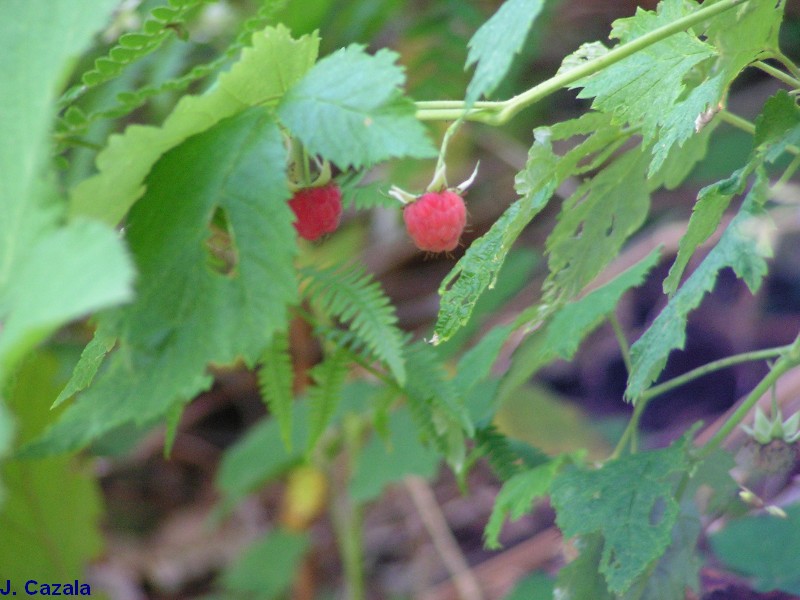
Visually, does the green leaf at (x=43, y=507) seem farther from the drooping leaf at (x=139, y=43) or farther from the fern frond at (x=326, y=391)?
the drooping leaf at (x=139, y=43)

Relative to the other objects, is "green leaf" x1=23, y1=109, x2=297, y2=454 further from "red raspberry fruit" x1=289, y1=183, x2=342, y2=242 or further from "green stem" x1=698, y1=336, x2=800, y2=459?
"green stem" x1=698, y1=336, x2=800, y2=459

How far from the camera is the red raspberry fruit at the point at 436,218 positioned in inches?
27.2

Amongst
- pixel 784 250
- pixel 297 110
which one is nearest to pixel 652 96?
pixel 297 110

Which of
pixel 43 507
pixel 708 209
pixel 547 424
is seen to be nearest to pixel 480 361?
pixel 708 209

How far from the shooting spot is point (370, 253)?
2646 mm

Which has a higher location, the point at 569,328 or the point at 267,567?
the point at 569,328

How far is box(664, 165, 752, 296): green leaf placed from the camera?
619mm

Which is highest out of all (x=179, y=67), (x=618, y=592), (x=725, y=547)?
(x=179, y=67)

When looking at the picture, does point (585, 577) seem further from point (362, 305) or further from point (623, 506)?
point (362, 305)

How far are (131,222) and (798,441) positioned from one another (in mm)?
672

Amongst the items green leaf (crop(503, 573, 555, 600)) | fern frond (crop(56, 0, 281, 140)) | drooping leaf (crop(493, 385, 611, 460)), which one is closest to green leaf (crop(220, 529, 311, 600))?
drooping leaf (crop(493, 385, 611, 460))

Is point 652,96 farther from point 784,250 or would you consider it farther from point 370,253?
point 370,253

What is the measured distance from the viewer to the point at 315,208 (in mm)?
689

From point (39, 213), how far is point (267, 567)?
5.27 feet
